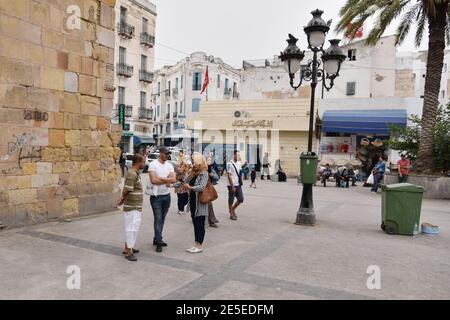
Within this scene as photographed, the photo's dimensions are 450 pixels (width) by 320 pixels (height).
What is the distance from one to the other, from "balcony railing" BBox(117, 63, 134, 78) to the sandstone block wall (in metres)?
24.5

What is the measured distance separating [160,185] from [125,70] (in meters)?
29.8

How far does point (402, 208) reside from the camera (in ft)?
26.4

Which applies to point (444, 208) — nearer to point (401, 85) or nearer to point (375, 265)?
point (375, 265)

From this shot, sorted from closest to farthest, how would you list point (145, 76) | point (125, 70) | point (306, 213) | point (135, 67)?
point (306, 213)
point (125, 70)
point (135, 67)
point (145, 76)

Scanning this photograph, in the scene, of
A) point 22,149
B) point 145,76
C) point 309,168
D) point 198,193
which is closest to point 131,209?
point 198,193

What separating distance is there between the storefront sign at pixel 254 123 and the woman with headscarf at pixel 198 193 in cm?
1926

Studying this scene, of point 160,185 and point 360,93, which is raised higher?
point 360,93

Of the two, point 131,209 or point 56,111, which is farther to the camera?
point 56,111

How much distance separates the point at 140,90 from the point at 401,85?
22.4m

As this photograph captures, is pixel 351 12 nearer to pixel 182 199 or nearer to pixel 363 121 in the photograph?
pixel 363 121

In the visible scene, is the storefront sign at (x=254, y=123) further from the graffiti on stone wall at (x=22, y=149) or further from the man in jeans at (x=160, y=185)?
the man in jeans at (x=160, y=185)

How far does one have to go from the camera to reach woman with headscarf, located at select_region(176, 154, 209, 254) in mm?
6117

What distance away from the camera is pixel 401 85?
3112 centimetres
